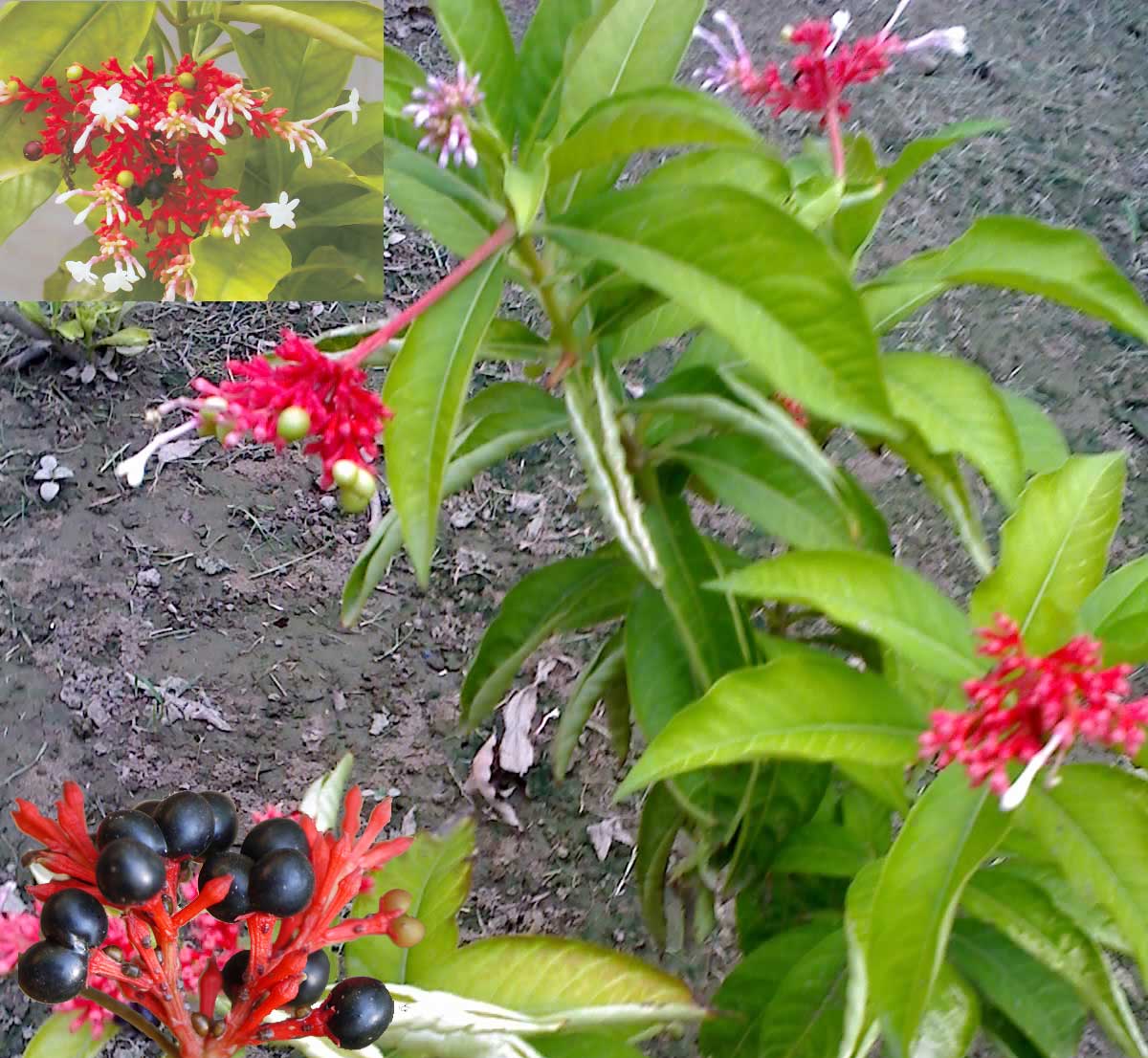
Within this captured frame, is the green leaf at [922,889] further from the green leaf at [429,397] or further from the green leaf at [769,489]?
the green leaf at [429,397]

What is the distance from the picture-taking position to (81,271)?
1.12 metres

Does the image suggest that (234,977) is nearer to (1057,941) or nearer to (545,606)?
(545,606)

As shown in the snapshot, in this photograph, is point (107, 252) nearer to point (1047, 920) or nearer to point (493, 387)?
point (493, 387)

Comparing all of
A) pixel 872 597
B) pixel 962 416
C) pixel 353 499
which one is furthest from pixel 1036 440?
pixel 353 499

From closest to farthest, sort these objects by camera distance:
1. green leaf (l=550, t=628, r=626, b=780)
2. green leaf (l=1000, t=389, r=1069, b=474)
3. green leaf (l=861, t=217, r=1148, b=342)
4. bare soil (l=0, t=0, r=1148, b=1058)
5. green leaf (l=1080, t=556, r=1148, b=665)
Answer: green leaf (l=1080, t=556, r=1148, b=665) < green leaf (l=861, t=217, r=1148, b=342) < green leaf (l=1000, t=389, r=1069, b=474) < green leaf (l=550, t=628, r=626, b=780) < bare soil (l=0, t=0, r=1148, b=1058)

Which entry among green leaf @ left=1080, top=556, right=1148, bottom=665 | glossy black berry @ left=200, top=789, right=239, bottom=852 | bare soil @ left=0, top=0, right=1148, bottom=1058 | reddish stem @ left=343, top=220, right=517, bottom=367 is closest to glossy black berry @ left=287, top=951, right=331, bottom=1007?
glossy black berry @ left=200, top=789, right=239, bottom=852

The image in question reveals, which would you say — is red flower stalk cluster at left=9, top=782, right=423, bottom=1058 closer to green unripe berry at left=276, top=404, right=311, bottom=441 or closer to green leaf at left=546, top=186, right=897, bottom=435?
green unripe berry at left=276, top=404, right=311, bottom=441

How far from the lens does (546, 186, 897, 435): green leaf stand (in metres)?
0.67

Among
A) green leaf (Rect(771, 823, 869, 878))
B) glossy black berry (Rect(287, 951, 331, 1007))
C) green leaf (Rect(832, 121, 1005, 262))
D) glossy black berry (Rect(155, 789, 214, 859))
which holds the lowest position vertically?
green leaf (Rect(771, 823, 869, 878))

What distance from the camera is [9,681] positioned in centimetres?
184

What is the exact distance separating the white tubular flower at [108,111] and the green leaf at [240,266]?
14 centimetres

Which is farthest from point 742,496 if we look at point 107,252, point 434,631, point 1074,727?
point 434,631

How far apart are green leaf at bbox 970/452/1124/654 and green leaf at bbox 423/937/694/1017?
42 cm

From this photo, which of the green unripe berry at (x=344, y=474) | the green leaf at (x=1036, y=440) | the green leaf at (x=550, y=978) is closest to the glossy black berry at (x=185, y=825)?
the green unripe berry at (x=344, y=474)
